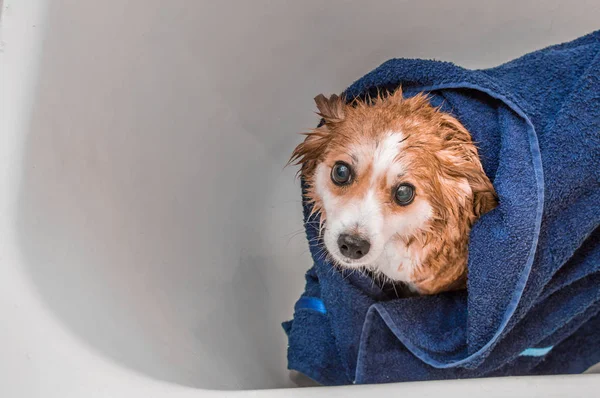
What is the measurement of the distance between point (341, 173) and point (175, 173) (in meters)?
0.47

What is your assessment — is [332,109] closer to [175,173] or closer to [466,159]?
[466,159]

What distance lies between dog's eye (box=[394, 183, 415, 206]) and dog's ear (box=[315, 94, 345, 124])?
9.6 inches

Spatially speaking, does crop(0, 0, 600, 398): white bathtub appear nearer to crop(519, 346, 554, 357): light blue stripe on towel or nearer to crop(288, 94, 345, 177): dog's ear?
crop(288, 94, 345, 177): dog's ear

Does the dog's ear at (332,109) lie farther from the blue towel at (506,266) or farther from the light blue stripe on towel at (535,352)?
the light blue stripe on towel at (535,352)

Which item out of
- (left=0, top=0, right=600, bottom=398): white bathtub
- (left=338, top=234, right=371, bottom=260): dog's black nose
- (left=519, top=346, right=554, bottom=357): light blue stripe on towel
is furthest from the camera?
(left=519, top=346, right=554, bottom=357): light blue stripe on towel

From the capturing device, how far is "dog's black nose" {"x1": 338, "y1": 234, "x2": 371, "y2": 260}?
1.15 m

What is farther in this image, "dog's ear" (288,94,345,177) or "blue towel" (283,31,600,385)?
"dog's ear" (288,94,345,177)

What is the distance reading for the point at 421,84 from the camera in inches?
51.6

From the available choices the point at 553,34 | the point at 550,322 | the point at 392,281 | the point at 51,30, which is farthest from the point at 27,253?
the point at 553,34

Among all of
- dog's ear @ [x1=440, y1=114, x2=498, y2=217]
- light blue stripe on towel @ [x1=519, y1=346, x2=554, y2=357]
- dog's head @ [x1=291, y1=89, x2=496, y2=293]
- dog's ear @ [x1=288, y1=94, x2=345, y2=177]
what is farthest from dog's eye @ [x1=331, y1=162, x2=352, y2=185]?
light blue stripe on towel @ [x1=519, y1=346, x2=554, y2=357]

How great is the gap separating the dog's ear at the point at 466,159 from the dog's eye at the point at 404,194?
12 centimetres

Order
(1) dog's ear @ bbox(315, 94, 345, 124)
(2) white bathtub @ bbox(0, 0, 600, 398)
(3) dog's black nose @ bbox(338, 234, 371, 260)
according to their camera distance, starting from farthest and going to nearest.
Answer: (1) dog's ear @ bbox(315, 94, 345, 124), (3) dog's black nose @ bbox(338, 234, 371, 260), (2) white bathtub @ bbox(0, 0, 600, 398)

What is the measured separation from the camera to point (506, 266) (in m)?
1.19

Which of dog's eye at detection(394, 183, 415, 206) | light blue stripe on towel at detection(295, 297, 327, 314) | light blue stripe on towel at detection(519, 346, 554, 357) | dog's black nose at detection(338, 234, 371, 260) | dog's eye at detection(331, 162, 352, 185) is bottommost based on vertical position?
light blue stripe on towel at detection(519, 346, 554, 357)
